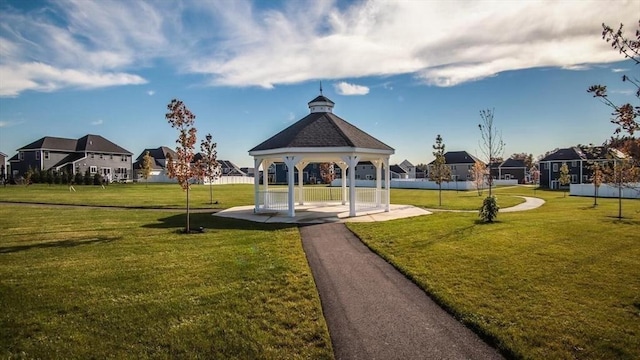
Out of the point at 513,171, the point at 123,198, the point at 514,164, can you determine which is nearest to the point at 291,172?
the point at 123,198

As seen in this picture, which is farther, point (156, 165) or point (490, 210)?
point (156, 165)

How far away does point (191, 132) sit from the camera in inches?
644

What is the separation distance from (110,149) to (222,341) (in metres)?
69.6

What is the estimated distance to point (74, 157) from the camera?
2432 inches

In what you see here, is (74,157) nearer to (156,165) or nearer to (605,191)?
(156,165)

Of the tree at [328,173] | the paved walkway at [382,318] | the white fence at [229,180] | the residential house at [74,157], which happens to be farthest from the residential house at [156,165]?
the paved walkway at [382,318]

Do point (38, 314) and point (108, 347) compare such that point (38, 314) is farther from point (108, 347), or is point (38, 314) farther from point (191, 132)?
point (191, 132)

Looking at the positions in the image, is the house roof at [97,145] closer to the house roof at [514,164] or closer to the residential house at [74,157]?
the residential house at [74,157]

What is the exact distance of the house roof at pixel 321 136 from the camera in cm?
1945

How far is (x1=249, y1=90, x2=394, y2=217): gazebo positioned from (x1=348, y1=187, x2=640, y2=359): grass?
16.6ft

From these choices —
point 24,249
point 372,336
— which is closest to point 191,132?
point 24,249

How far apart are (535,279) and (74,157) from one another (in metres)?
69.6

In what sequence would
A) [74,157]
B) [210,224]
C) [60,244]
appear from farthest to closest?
[74,157] < [210,224] < [60,244]

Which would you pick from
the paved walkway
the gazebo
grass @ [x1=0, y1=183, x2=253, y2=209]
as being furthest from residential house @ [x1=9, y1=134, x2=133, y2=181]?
the paved walkway
